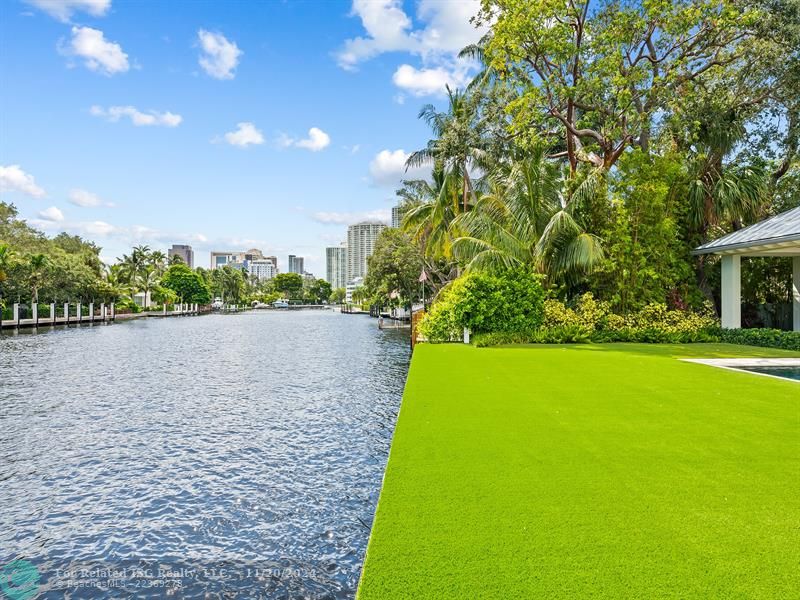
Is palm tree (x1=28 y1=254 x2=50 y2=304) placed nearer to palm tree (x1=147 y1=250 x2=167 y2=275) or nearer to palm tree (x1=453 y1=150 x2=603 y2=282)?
palm tree (x1=147 y1=250 x2=167 y2=275)

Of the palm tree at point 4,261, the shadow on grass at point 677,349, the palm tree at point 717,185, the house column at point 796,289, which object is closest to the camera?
the shadow on grass at point 677,349

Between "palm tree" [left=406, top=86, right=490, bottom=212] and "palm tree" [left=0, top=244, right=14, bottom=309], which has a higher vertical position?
"palm tree" [left=406, top=86, right=490, bottom=212]

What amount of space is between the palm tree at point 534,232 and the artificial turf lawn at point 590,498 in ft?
29.8

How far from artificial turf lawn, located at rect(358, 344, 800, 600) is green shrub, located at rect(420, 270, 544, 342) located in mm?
8312

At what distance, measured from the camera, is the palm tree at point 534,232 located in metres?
15.9

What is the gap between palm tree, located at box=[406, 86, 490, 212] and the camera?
22.3 meters

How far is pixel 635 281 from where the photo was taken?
17.0 metres

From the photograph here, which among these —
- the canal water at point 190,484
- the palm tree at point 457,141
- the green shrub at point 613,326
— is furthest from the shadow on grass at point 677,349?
the palm tree at point 457,141

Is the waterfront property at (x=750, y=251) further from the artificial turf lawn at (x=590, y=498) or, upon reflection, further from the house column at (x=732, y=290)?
the artificial turf lawn at (x=590, y=498)

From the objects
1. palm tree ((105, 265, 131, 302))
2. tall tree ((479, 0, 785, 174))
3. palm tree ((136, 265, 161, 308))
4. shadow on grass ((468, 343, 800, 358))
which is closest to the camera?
shadow on grass ((468, 343, 800, 358))

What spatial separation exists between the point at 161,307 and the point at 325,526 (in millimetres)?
74982

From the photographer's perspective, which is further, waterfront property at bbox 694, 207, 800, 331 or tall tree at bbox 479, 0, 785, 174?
tall tree at bbox 479, 0, 785, 174

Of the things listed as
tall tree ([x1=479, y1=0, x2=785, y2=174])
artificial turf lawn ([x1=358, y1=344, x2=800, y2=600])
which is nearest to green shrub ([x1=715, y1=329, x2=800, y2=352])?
tall tree ([x1=479, y1=0, x2=785, y2=174])

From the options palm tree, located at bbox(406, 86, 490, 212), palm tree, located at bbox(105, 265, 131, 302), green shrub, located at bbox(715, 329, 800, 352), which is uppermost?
palm tree, located at bbox(406, 86, 490, 212)
